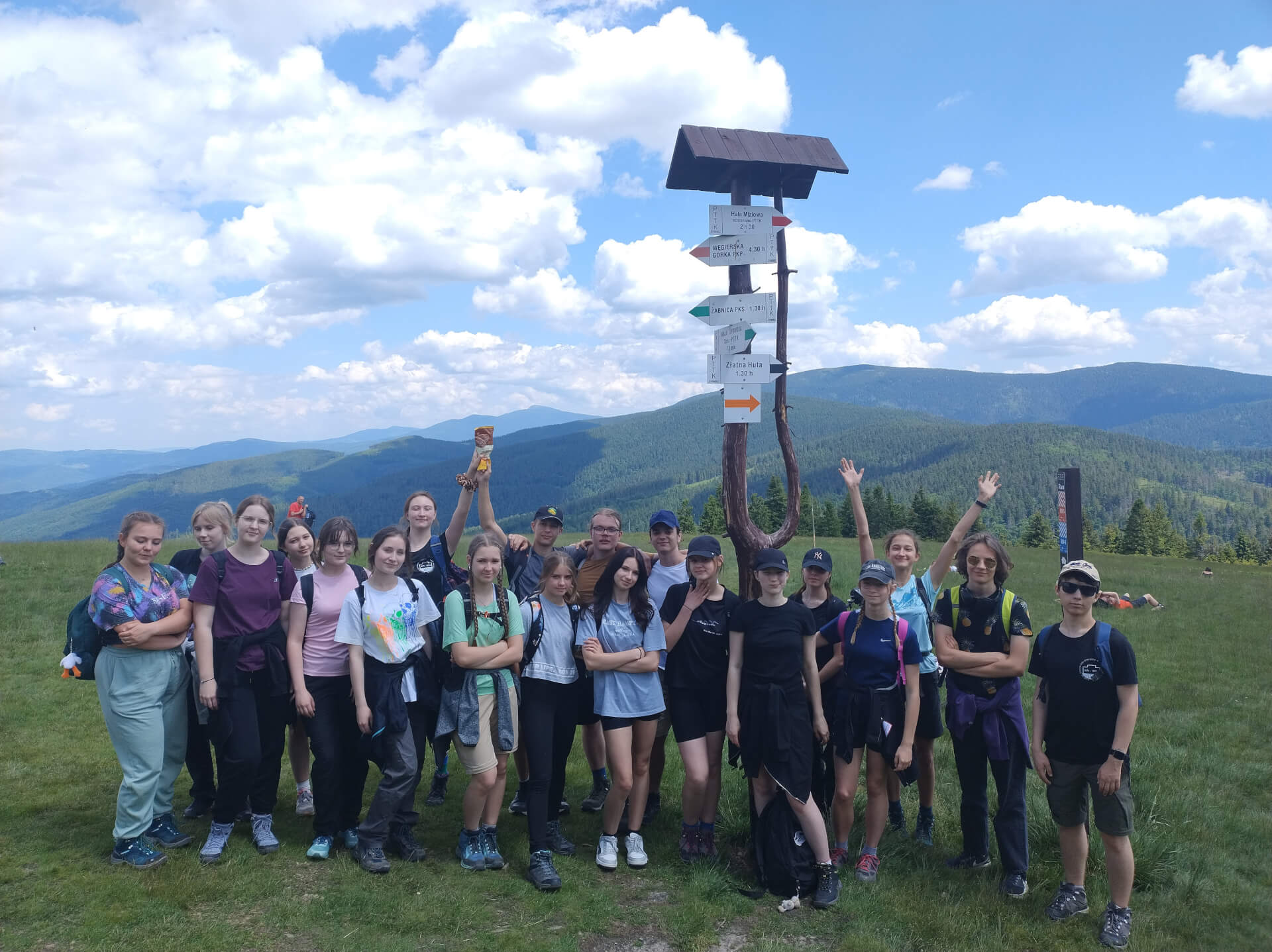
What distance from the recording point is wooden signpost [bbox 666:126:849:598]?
6629mm

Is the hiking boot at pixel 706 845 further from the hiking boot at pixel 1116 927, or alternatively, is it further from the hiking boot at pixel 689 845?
the hiking boot at pixel 1116 927

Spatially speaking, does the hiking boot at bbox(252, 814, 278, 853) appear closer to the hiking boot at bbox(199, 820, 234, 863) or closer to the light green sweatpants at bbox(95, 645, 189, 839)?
the hiking boot at bbox(199, 820, 234, 863)

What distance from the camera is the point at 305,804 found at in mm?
5867

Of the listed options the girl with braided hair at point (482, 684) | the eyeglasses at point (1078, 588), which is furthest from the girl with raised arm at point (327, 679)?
the eyeglasses at point (1078, 588)

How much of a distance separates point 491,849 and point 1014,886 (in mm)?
3475

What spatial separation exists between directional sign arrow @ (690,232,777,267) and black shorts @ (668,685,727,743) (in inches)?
146

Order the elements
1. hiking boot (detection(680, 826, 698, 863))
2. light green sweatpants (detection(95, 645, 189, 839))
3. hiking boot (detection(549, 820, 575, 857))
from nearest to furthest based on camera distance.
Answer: light green sweatpants (detection(95, 645, 189, 839)) < hiking boot (detection(680, 826, 698, 863)) < hiking boot (detection(549, 820, 575, 857))

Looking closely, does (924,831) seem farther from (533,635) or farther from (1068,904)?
(533,635)

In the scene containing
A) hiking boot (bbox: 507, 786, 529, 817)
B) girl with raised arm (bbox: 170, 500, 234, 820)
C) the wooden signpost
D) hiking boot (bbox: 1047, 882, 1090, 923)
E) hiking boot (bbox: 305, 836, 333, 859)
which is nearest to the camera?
hiking boot (bbox: 1047, 882, 1090, 923)

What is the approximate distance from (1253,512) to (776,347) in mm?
189214

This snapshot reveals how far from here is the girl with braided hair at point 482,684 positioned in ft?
16.2

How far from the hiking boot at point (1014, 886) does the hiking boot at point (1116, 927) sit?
1.50 ft

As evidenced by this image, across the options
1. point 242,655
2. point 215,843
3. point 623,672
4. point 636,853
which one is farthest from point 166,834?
point 623,672

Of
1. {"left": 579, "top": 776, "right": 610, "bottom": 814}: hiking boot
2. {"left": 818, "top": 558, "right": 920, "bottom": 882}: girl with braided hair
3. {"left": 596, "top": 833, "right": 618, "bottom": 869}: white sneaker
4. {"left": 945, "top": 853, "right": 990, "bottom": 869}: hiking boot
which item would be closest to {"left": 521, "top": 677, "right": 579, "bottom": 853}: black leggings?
{"left": 596, "top": 833, "right": 618, "bottom": 869}: white sneaker
